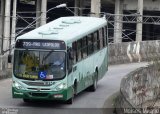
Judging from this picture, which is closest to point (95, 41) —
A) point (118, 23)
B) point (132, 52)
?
point (132, 52)

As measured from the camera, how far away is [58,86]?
65.8 ft

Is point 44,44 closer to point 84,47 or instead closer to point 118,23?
point 84,47

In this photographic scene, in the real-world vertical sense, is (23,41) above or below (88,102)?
above

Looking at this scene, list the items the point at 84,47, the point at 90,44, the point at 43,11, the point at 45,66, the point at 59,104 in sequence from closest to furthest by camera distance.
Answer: the point at 45,66 → the point at 59,104 → the point at 84,47 → the point at 90,44 → the point at 43,11

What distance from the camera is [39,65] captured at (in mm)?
20031

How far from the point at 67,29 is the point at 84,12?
49361 millimetres

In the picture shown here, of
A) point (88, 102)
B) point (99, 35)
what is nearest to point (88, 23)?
point (99, 35)

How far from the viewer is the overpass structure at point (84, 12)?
57844 millimetres

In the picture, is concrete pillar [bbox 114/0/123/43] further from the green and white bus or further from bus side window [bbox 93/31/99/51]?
the green and white bus

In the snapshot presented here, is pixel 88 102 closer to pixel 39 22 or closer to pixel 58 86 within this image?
pixel 58 86

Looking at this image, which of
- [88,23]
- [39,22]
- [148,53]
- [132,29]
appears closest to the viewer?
[88,23]

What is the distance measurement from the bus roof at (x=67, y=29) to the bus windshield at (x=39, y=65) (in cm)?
58

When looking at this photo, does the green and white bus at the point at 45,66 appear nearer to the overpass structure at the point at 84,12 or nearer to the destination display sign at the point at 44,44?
the destination display sign at the point at 44,44

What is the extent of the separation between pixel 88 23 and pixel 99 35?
138 cm
